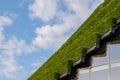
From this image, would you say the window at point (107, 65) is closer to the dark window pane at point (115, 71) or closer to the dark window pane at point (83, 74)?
the dark window pane at point (115, 71)

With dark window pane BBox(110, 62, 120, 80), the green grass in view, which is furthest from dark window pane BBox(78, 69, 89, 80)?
dark window pane BBox(110, 62, 120, 80)

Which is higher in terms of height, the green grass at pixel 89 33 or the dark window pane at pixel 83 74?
the green grass at pixel 89 33

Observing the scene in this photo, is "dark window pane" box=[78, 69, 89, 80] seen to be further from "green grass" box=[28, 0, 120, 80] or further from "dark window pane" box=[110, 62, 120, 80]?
"dark window pane" box=[110, 62, 120, 80]

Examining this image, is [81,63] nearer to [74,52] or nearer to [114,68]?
[74,52]

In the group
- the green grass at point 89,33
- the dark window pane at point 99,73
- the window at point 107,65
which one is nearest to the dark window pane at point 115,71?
the window at point 107,65

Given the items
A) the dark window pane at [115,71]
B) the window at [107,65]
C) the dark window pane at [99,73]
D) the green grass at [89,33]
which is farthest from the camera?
the green grass at [89,33]

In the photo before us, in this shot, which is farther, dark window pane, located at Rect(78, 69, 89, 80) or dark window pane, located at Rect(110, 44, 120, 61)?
dark window pane, located at Rect(78, 69, 89, 80)

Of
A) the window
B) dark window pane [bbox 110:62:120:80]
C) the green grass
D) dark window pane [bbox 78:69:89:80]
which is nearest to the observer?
dark window pane [bbox 110:62:120:80]

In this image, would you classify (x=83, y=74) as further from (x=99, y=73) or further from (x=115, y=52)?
(x=115, y=52)

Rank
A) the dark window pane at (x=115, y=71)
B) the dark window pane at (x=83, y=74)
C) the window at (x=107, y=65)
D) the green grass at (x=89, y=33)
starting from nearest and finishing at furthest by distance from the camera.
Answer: the dark window pane at (x=115, y=71)
the window at (x=107, y=65)
the green grass at (x=89, y=33)
the dark window pane at (x=83, y=74)

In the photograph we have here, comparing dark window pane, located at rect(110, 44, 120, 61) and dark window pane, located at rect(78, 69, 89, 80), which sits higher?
dark window pane, located at rect(110, 44, 120, 61)

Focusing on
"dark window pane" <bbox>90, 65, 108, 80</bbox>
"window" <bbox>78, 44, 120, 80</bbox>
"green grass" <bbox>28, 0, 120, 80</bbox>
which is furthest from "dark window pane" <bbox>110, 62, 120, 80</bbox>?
"green grass" <bbox>28, 0, 120, 80</bbox>

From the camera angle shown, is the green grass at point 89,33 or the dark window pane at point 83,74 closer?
the green grass at point 89,33

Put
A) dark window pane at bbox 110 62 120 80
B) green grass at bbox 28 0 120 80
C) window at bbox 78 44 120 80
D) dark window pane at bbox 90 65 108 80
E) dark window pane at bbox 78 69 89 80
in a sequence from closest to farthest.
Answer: dark window pane at bbox 110 62 120 80 → window at bbox 78 44 120 80 → dark window pane at bbox 90 65 108 80 → green grass at bbox 28 0 120 80 → dark window pane at bbox 78 69 89 80
